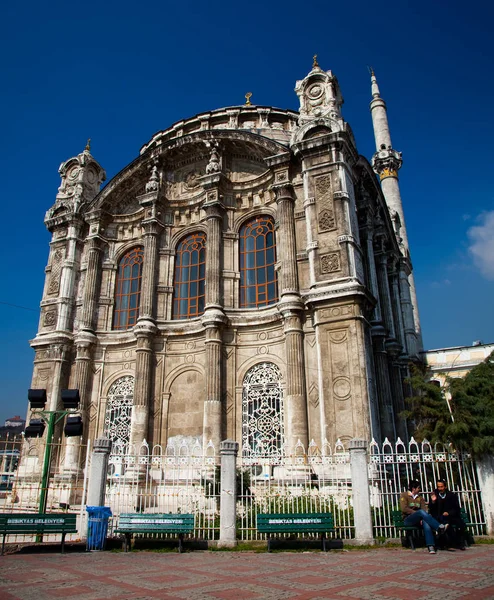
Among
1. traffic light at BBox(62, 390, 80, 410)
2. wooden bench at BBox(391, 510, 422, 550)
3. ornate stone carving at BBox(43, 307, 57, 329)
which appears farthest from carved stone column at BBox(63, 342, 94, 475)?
wooden bench at BBox(391, 510, 422, 550)

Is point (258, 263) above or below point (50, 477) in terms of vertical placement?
above

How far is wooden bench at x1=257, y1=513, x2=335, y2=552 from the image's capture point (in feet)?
31.4

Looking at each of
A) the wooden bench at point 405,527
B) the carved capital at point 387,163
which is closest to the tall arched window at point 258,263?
the wooden bench at point 405,527

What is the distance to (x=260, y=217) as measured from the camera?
68.0 ft

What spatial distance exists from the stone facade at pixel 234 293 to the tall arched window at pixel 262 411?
→ 0.17ft

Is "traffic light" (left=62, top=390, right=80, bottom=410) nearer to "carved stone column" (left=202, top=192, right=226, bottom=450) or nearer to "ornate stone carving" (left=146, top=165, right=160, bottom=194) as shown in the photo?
"carved stone column" (left=202, top=192, right=226, bottom=450)

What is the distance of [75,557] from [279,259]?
12396 mm

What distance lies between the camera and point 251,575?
7.07 meters

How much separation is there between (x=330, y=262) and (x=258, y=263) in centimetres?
385

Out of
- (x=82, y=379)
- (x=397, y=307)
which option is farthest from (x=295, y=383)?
(x=397, y=307)

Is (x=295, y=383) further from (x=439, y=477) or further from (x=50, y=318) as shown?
(x=50, y=318)

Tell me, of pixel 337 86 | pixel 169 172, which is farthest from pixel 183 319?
pixel 337 86

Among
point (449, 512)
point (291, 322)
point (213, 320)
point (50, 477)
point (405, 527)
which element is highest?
point (213, 320)

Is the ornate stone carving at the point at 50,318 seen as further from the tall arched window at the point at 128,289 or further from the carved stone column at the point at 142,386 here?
the carved stone column at the point at 142,386
